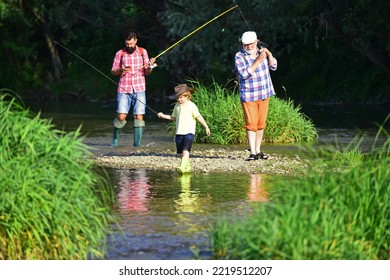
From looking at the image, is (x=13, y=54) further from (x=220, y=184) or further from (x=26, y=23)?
(x=220, y=184)

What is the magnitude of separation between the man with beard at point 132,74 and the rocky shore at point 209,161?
95 centimetres

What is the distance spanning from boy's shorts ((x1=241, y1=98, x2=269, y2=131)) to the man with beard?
2357 millimetres

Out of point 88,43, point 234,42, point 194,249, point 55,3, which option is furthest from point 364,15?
point 194,249

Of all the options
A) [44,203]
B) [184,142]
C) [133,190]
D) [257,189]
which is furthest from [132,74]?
[44,203]

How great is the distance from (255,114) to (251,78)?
0.50m

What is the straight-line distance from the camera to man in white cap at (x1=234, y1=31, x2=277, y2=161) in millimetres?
15766

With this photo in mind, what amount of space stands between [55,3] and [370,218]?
31.6 m

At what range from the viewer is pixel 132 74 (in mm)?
18188

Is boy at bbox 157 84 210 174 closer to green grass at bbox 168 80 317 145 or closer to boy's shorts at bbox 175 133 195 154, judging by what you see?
boy's shorts at bbox 175 133 195 154

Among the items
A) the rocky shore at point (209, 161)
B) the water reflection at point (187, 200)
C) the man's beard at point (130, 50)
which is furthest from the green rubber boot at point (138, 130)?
the water reflection at point (187, 200)

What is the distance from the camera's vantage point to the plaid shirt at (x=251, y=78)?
623 inches

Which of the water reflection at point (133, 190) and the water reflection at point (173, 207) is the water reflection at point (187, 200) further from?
the water reflection at point (133, 190)

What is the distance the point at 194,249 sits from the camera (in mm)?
9359

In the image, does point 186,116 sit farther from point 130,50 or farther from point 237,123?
point 237,123
